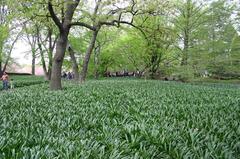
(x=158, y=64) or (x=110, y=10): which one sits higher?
(x=110, y=10)

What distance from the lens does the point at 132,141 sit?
501 centimetres

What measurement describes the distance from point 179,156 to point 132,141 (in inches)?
33.2

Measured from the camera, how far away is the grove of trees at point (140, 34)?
20094 millimetres

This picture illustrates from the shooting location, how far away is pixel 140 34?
3734cm

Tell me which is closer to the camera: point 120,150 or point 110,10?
point 120,150

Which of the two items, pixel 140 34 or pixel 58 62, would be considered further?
pixel 140 34

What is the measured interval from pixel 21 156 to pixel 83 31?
43.6 m

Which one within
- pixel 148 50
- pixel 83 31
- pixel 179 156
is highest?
pixel 83 31

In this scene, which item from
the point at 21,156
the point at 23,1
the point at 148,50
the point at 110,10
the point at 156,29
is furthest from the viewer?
the point at 148,50

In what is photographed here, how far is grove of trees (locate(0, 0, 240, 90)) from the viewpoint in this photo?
20.1 m

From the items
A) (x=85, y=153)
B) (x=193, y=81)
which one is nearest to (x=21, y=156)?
(x=85, y=153)

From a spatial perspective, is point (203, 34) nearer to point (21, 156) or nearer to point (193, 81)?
point (193, 81)

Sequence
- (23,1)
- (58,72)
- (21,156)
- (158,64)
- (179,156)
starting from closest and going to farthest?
(21,156), (179,156), (23,1), (58,72), (158,64)

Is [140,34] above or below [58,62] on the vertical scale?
above
